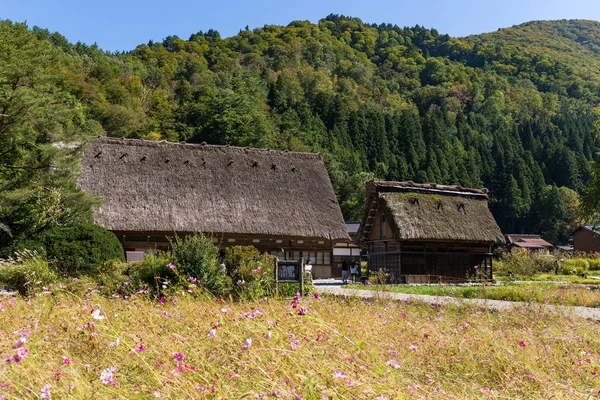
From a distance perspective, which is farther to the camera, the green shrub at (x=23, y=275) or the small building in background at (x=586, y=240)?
the small building in background at (x=586, y=240)

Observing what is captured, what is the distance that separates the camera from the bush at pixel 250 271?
12305mm

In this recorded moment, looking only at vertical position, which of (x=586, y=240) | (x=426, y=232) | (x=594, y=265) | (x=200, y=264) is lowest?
(x=586, y=240)

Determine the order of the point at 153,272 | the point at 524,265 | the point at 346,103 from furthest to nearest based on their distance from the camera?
1. the point at 346,103
2. the point at 524,265
3. the point at 153,272

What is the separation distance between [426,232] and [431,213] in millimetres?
1509

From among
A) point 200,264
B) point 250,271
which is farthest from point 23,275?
point 250,271

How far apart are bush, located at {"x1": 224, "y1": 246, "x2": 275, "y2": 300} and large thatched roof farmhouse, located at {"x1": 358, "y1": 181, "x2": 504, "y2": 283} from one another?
1321 centimetres

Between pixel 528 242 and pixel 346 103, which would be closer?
pixel 528 242

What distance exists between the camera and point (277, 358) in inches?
172

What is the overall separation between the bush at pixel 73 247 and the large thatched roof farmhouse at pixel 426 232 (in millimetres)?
13862

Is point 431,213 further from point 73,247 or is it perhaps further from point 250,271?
point 73,247

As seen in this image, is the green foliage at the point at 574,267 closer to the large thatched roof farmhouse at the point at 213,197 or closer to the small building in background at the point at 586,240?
the large thatched roof farmhouse at the point at 213,197

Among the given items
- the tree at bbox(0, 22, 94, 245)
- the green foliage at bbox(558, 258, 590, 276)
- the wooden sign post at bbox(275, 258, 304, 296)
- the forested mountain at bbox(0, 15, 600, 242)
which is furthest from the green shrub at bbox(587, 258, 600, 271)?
the tree at bbox(0, 22, 94, 245)

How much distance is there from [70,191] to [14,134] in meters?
2.30

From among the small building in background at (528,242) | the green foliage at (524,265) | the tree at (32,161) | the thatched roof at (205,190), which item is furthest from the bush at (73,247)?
the small building in background at (528,242)
